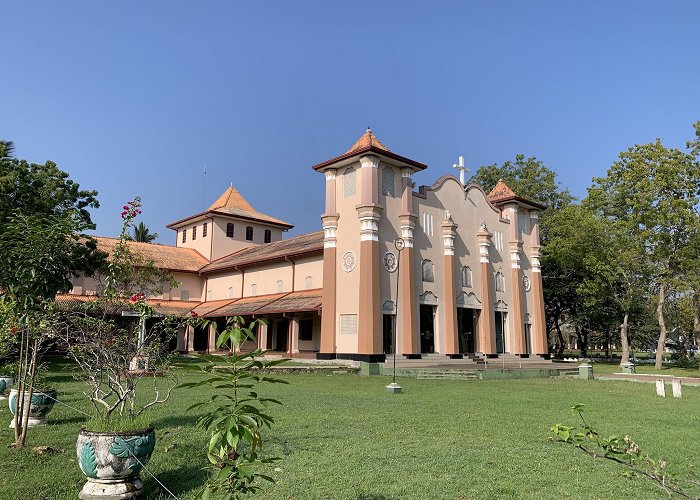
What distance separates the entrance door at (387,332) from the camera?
24.5 meters

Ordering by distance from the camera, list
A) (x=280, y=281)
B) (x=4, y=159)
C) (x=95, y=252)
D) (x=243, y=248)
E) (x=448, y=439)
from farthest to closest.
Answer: (x=243, y=248)
(x=280, y=281)
(x=95, y=252)
(x=4, y=159)
(x=448, y=439)

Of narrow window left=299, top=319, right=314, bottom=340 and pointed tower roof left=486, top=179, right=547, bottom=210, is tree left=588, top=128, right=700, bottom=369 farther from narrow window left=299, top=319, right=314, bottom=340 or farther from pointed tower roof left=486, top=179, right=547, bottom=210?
narrow window left=299, top=319, right=314, bottom=340

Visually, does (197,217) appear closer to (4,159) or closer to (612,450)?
(4,159)

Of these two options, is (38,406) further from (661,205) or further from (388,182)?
(661,205)

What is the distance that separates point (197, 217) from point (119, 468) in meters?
37.4

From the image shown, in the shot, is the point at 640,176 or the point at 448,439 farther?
the point at 640,176

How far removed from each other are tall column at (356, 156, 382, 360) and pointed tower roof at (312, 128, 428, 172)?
443 millimetres

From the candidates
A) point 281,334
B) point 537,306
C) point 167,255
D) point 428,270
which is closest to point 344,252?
point 428,270

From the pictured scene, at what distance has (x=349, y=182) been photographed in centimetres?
2619

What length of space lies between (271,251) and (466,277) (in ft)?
42.5

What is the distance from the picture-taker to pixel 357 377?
20266 mm

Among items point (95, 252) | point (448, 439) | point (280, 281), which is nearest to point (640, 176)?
point (280, 281)

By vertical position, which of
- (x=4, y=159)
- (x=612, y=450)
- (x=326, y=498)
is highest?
(x=4, y=159)

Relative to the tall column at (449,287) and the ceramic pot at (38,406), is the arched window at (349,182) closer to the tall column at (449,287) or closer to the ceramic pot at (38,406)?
the tall column at (449,287)
